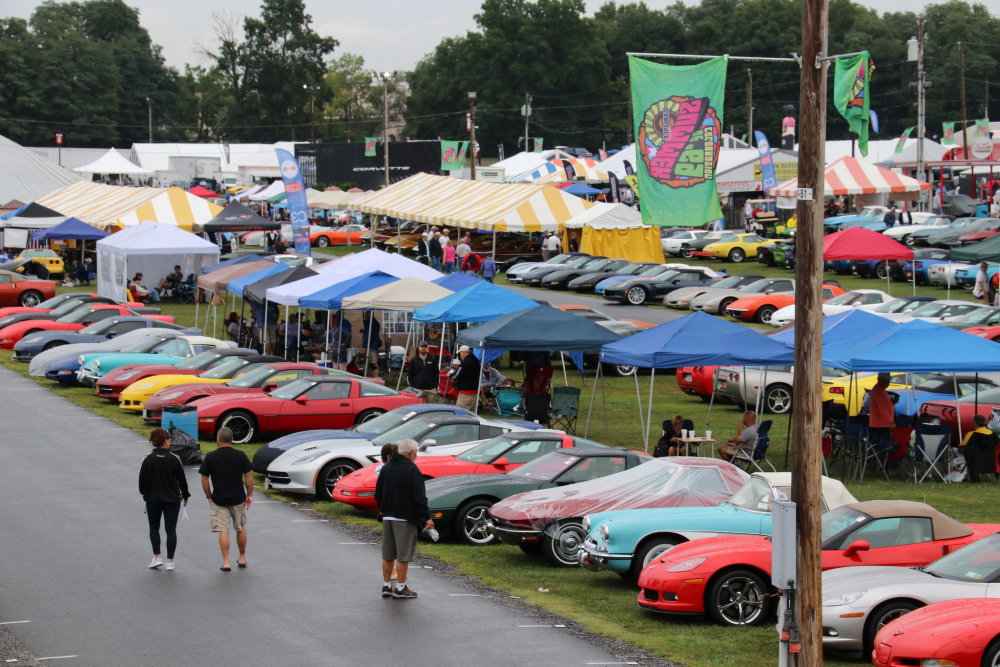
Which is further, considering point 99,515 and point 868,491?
point 868,491

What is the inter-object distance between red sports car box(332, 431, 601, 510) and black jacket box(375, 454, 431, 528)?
3826 mm

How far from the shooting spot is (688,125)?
18844mm

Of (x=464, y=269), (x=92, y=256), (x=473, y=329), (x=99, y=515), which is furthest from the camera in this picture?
(x=92, y=256)

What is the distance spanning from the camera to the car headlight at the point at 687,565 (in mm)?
11758

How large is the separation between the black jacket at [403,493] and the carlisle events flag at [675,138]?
7.40 meters

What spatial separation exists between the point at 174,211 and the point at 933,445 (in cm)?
3610

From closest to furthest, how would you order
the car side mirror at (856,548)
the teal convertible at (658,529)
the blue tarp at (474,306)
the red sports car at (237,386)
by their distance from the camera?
the car side mirror at (856,548), the teal convertible at (658,529), the red sports car at (237,386), the blue tarp at (474,306)

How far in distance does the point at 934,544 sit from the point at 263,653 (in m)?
6.14

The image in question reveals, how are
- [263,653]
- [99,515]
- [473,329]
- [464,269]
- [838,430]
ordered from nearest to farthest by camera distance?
[263,653]
[99,515]
[838,430]
[473,329]
[464,269]

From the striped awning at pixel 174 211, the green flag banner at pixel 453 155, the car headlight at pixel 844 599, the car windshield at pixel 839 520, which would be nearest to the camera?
the car headlight at pixel 844 599

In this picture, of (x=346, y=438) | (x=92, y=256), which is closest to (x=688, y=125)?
(x=346, y=438)

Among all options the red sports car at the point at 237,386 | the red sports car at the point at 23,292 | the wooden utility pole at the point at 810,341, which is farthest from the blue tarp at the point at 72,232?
the wooden utility pole at the point at 810,341

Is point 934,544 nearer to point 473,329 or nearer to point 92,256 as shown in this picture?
point 473,329

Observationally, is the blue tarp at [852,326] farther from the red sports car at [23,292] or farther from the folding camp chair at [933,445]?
the red sports car at [23,292]
